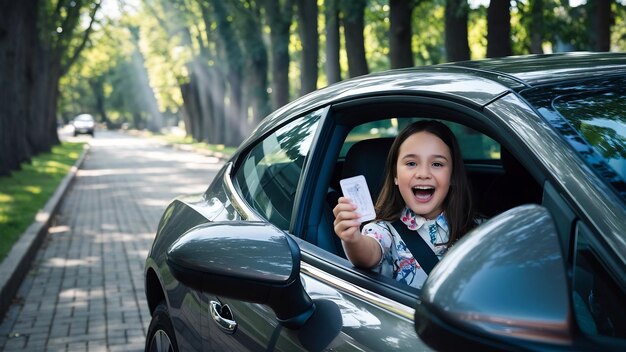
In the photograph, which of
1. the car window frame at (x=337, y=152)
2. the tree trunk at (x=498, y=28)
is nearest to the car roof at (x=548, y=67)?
the car window frame at (x=337, y=152)

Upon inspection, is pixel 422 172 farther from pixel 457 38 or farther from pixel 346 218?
pixel 457 38

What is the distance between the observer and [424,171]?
2588mm

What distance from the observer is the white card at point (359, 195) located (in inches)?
89.8

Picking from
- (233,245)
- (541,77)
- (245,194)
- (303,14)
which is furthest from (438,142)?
(303,14)

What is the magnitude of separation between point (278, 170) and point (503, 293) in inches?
71.4

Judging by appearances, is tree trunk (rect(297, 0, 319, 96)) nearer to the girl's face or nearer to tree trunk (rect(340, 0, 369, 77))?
tree trunk (rect(340, 0, 369, 77))

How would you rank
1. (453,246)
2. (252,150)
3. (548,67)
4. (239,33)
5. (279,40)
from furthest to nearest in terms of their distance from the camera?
1. (239,33)
2. (279,40)
3. (252,150)
4. (548,67)
5. (453,246)

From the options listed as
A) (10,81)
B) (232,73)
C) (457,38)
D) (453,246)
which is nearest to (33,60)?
(10,81)

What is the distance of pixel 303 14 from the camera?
25.5m

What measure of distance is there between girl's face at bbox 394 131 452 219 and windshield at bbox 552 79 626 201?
505 mm

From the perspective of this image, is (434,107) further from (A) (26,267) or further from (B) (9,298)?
(A) (26,267)

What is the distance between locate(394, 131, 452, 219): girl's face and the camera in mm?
2600

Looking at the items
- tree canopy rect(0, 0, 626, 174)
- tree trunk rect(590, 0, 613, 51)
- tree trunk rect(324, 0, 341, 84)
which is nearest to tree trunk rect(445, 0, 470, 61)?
tree canopy rect(0, 0, 626, 174)

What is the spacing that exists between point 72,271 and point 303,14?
54.6 ft
